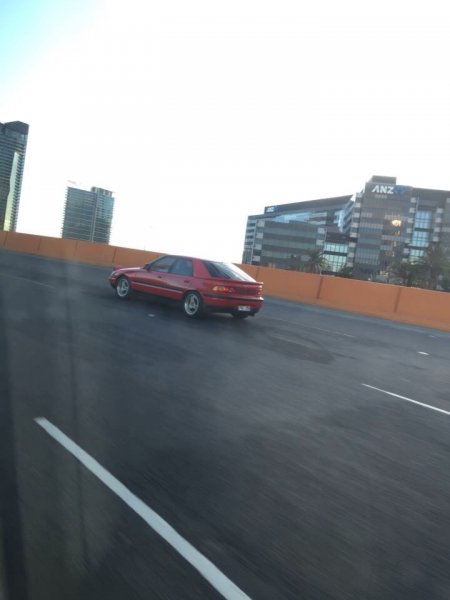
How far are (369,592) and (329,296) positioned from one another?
60.6 ft

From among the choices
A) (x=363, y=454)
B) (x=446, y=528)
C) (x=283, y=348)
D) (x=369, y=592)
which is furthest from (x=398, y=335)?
(x=369, y=592)

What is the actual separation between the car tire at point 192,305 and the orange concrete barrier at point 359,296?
393 inches

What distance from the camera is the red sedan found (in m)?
11.0

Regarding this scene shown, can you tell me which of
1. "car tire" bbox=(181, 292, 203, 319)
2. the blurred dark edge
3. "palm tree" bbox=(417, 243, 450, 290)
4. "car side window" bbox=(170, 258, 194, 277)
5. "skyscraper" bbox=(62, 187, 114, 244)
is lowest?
the blurred dark edge

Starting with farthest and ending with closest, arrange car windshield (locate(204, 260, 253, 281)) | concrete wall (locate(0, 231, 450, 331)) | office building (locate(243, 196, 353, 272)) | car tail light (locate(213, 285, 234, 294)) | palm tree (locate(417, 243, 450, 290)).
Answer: office building (locate(243, 196, 353, 272)) → palm tree (locate(417, 243, 450, 290)) → concrete wall (locate(0, 231, 450, 331)) → car windshield (locate(204, 260, 253, 281)) → car tail light (locate(213, 285, 234, 294))

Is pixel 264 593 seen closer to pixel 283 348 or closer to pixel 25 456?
pixel 25 456

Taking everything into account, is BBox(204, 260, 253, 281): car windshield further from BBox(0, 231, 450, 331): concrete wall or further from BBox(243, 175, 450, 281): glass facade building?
BBox(243, 175, 450, 281): glass facade building

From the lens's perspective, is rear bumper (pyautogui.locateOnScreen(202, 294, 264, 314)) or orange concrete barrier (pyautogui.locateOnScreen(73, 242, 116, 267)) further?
orange concrete barrier (pyautogui.locateOnScreen(73, 242, 116, 267))

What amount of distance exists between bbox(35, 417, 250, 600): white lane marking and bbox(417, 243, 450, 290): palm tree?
81.7m

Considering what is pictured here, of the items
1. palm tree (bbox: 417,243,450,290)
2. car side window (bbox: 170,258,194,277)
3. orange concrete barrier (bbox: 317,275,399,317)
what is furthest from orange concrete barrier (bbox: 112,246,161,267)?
palm tree (bbox: 417,243,450,290)

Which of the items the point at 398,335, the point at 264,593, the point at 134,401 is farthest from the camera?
the point at 398,335

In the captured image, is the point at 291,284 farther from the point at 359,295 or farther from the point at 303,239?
the point at 303,239

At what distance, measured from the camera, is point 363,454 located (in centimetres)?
409

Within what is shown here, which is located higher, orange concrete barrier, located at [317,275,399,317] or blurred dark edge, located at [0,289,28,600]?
orange concrete barrier, located at [317,275,399,317]
